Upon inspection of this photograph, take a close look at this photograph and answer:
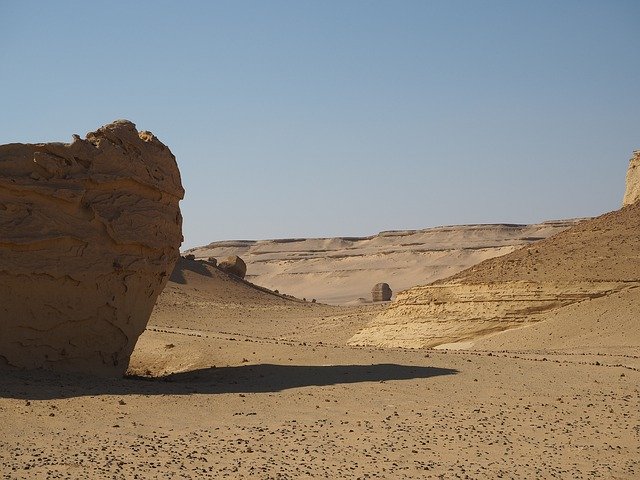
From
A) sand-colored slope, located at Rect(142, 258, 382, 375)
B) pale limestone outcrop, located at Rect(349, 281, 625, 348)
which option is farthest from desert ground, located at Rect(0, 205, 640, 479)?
sand-colored slope, located at Rect(142, 258, 382, 375)

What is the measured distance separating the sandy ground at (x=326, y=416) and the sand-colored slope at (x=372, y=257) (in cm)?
5635

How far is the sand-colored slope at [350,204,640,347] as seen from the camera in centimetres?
2288

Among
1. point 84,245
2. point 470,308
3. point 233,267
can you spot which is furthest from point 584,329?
point 233,267

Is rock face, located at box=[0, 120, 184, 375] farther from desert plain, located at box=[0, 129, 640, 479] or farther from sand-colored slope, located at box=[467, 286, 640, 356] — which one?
sand-colored slope, located at box=[467, 286, 640, 356]

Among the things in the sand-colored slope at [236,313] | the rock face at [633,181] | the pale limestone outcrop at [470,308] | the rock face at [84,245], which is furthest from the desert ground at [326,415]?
the rock face at [633,181]

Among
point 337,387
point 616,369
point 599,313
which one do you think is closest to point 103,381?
point 337,387

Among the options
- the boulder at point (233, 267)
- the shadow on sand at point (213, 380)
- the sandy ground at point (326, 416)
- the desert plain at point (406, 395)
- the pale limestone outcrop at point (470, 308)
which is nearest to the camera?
the sandy ground at point (326, 416)

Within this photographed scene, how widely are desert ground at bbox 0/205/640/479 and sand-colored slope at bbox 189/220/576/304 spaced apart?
55.9 m

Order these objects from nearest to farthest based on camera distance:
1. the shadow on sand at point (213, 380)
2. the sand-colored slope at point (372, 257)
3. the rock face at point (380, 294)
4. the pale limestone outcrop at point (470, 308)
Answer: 1. the shadow on sand at point (213, 380)
2. the pale limestone outcrop at point (470, 308)
3. the rock face at point (380, 294)
4. the sand-colored slope at point (372, 257)

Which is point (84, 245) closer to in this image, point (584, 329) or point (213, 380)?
point (213, 380)

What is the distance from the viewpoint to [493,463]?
9.59m

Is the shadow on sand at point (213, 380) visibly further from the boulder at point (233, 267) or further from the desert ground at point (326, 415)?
the boulder at point (233, 267)

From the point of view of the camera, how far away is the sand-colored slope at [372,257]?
84938 mm

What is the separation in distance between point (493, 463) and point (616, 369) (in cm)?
699
